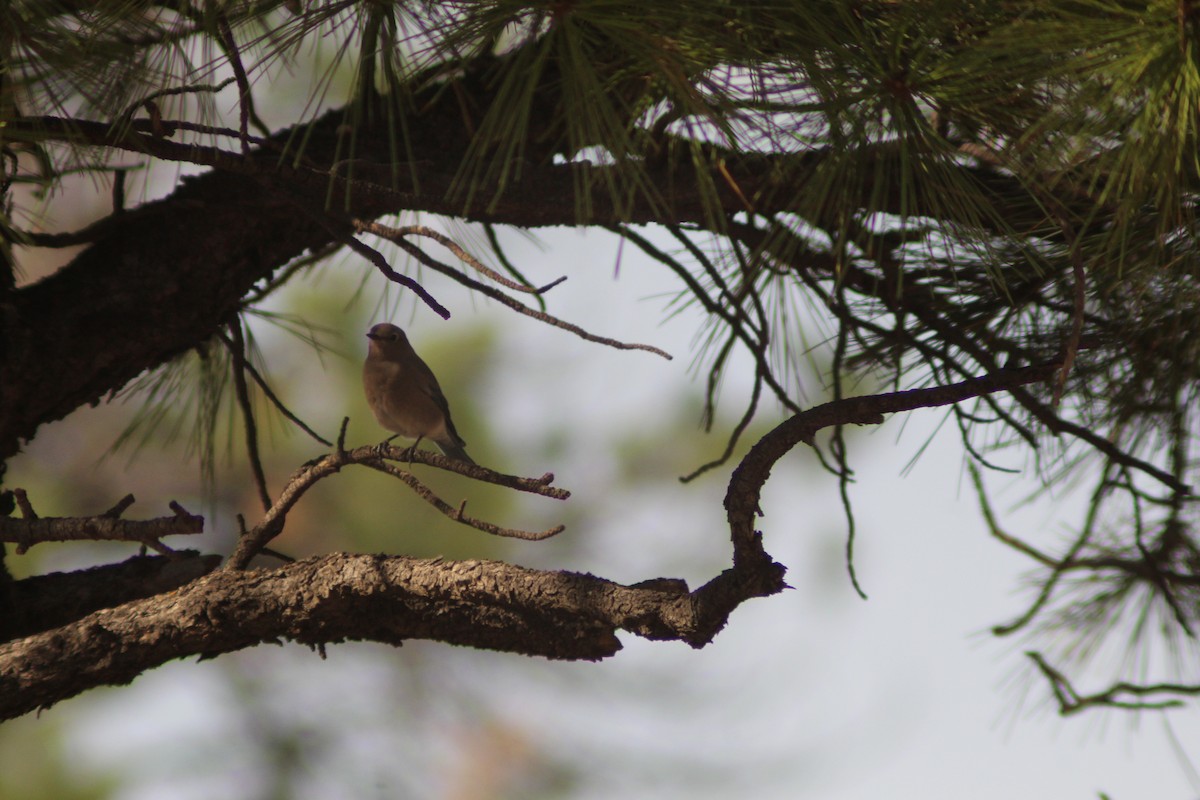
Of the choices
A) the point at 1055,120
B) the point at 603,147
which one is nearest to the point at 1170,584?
the point at 1055,120

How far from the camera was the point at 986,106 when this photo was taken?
1.64 meters

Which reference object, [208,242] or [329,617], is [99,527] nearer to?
[329,617]

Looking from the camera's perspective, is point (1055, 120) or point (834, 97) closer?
point (1055, 120)

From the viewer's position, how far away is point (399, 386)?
9.36ft

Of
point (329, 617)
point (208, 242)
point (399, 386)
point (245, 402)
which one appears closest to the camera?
point (329, 617)

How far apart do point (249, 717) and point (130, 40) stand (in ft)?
17.2

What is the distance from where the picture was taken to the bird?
2.85 meters

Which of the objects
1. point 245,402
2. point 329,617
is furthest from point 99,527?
point 245,402

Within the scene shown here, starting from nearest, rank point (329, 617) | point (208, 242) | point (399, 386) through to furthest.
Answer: point (329, 617)
point (208, 242)
point (399, 386)

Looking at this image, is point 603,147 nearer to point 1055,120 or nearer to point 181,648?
point 1055,120

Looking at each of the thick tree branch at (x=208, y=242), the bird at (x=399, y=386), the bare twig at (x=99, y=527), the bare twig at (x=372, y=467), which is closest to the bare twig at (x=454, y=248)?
the thick tree branch at (x=208, y=242)

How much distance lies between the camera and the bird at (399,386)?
2.85 metres

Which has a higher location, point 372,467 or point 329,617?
point 372,467

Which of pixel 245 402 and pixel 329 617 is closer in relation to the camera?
pixel 329 617
